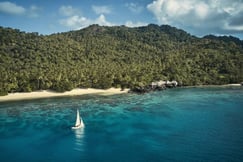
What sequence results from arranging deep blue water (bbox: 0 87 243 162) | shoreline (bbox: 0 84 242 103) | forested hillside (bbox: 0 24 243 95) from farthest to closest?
forested hillside (bbox: 0 24 243 95)
shoreline (bbox: 0 84 242 103)
deep blue water (bbox: 0 87 243 162)

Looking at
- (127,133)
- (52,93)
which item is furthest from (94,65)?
(127,133)

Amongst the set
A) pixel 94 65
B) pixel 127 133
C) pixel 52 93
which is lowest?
pixel 127 133

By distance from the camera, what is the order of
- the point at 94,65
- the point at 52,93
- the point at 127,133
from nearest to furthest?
the point at 127,133 → the point at 52,93 → the point at 94,65

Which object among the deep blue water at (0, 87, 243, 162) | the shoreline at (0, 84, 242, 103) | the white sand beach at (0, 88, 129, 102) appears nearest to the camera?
the deep blue water at (0, 87, 243, 162)

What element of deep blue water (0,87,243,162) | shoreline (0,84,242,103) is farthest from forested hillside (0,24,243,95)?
deep blue water (0,87,243,162)

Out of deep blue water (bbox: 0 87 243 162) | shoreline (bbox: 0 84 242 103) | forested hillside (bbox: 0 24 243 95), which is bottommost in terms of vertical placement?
deep blue water (bbox: 0 87 243 162)

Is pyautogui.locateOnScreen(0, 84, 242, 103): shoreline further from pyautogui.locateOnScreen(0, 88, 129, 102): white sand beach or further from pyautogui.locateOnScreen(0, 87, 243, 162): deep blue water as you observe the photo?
pyautogui.locateOnScreen(0, 87, 243, 162): deep blue water

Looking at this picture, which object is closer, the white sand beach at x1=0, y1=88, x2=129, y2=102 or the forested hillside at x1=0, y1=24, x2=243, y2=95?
the white sand beach at x1=0, y1=88, x2=129, y2=102

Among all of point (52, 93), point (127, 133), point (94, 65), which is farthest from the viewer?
point (94, 65)

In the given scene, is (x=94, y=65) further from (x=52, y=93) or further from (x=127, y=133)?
(x=127, y=133)
